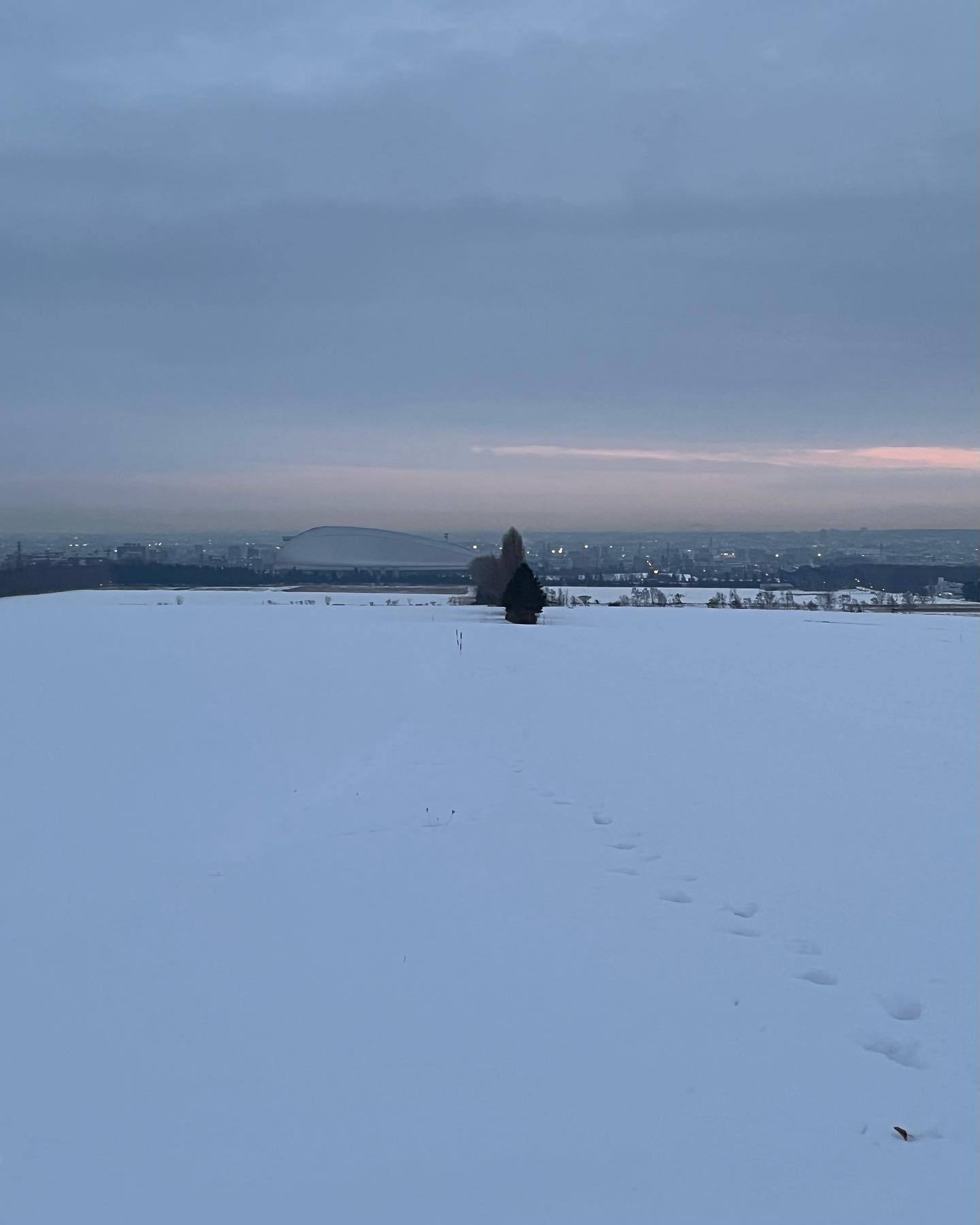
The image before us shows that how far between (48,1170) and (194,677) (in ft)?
39.1

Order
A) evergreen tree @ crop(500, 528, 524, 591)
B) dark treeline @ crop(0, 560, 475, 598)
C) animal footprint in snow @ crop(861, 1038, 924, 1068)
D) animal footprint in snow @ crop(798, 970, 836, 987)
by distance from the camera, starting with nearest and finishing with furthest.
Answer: animal footprint in snow @ crop(861, 1038, 924, 1068), animal footprint in snow @ crop(798, 970, 836, 987), evergreen tree @ crop(500, 528, 524, 591), dark treeline @ crop(0, 560, 475, 598)

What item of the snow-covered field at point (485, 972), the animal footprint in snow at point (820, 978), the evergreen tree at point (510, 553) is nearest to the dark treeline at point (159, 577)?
the evergreen tree at point (510, 553)

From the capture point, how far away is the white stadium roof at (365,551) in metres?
78.1

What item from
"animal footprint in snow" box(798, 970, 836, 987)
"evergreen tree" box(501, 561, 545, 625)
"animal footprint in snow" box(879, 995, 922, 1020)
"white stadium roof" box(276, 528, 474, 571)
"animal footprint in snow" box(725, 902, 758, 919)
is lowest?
"animal footprint in snow" box(879, 995, 922, 1020)

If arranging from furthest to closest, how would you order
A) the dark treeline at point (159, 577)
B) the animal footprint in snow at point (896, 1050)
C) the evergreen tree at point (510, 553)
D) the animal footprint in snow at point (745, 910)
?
the dark treeline at point (159, 577) < the evergreen tree at point (510, 553) < the animal footprint in snow at point (745, 910) < the animal footprint in snow at point (896, 1050)

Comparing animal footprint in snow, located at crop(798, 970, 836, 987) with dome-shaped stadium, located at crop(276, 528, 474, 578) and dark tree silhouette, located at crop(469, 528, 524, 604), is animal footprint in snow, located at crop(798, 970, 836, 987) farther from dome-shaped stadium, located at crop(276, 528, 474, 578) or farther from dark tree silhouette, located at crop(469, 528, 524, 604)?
dome-shaped stadium, located at crop(276, 528, 474, 578)

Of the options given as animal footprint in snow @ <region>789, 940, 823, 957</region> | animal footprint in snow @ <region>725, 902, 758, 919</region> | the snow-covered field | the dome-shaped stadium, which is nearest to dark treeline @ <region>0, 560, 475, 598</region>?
Result: the dome-shaped stadium

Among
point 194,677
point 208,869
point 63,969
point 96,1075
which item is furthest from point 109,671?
point 96,1075

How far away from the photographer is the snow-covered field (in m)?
3.53

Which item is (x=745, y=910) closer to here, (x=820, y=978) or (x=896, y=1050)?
(x=820, y=978)

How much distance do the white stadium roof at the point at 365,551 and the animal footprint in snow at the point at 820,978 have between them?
235 feet

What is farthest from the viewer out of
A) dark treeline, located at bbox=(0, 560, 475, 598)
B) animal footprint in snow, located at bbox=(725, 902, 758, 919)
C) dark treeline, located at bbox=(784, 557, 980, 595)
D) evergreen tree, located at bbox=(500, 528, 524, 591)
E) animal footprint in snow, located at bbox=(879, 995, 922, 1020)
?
dark treeline, located at bbox=(784, 557, 980, 595)

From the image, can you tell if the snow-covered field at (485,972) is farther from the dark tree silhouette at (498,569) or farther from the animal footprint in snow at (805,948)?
the dark tree silhouette at (498,569)

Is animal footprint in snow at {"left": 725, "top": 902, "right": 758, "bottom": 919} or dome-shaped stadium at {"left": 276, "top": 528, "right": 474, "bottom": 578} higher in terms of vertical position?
dome-shaped stadium at {"left": 276, "top": 528, "right": 474, "bottom": 578}
